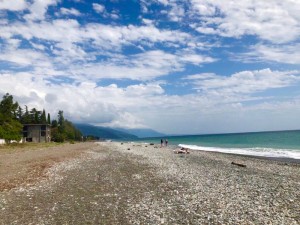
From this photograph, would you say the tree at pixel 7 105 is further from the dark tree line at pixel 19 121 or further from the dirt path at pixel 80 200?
the dirt path at pixel 80 200

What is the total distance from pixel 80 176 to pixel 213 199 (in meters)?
15.0

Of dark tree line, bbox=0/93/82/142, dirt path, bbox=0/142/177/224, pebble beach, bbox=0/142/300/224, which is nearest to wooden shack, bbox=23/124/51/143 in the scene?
dark tree line, bbox=0/93/82/142

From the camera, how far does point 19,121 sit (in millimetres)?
151875

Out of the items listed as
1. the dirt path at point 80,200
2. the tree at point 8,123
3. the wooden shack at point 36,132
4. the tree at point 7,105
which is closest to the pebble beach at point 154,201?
the dirt path at point 80,200

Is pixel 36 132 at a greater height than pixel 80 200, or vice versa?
pixel 36 132

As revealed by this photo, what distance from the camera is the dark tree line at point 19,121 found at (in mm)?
99125

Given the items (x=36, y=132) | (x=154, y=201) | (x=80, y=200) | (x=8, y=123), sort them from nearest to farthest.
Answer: (x=154, y=201)
(x=80, y=200)
(x=8, y=123)
(x=36, y=132)

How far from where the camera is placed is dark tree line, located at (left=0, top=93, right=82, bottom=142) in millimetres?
99125

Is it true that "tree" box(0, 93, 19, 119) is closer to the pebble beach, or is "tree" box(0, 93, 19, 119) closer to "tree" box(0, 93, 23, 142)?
"tree" box(0, 93, 23, 142)

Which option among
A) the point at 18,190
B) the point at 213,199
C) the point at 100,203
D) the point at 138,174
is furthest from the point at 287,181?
the point at 18,190

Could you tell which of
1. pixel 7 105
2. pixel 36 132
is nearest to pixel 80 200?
pixel 7 105

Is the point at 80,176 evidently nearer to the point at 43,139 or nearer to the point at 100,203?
the point at 100,203

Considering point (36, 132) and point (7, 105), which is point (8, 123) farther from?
point (36, 132)

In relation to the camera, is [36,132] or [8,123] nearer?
[8,123]
